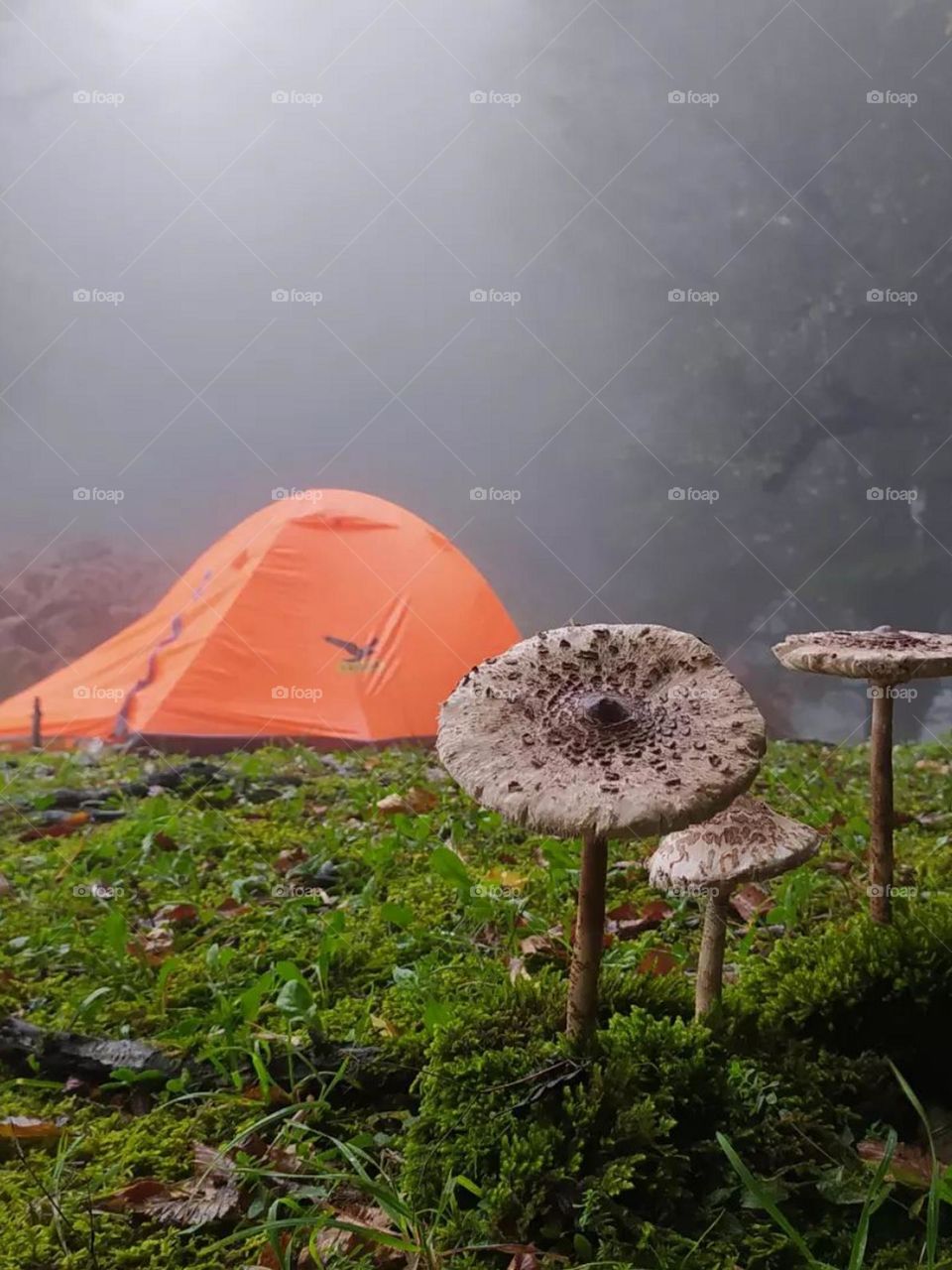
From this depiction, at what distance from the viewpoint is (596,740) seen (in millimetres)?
1517

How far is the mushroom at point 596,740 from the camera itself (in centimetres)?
137

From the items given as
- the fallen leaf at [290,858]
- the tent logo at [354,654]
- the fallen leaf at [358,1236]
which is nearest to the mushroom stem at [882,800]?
the fallen leaf at [358,1236]

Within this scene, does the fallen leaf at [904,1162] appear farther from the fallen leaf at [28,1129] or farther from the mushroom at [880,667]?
the fallen leaf at [28,1129]

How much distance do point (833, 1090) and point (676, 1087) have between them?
394mm

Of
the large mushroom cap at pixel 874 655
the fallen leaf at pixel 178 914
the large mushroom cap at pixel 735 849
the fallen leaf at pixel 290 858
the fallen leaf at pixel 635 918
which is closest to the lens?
the large mushroom cap at pixel 735 849

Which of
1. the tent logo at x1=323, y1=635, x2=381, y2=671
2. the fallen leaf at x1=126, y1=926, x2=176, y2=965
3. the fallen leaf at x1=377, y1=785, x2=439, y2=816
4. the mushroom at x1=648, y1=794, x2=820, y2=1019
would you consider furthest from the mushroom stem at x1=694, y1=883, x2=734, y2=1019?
the tent logo at x1=323, y1=635, x2=381, y2=671

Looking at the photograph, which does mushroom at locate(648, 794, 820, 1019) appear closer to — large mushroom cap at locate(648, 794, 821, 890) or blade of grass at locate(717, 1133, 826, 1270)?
large mushroom cap at locate(648, 794, 821, 890)

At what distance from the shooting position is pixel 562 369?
5.75 meters

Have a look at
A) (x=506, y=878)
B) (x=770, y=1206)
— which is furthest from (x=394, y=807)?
(x=770, y=1206)

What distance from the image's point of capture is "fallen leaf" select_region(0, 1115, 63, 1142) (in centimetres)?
185

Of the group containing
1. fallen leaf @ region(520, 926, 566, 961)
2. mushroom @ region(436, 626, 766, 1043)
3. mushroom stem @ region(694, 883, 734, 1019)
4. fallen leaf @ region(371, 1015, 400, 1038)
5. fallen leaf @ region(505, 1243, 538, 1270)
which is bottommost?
fallen leaf @ region(505, 1243, 538, 1270)

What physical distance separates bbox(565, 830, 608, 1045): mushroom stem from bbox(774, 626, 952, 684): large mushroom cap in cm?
84

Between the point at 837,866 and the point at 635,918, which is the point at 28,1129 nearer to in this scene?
the point at 635,918

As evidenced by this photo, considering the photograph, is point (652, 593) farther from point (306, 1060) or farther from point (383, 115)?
point (306, 1060)
